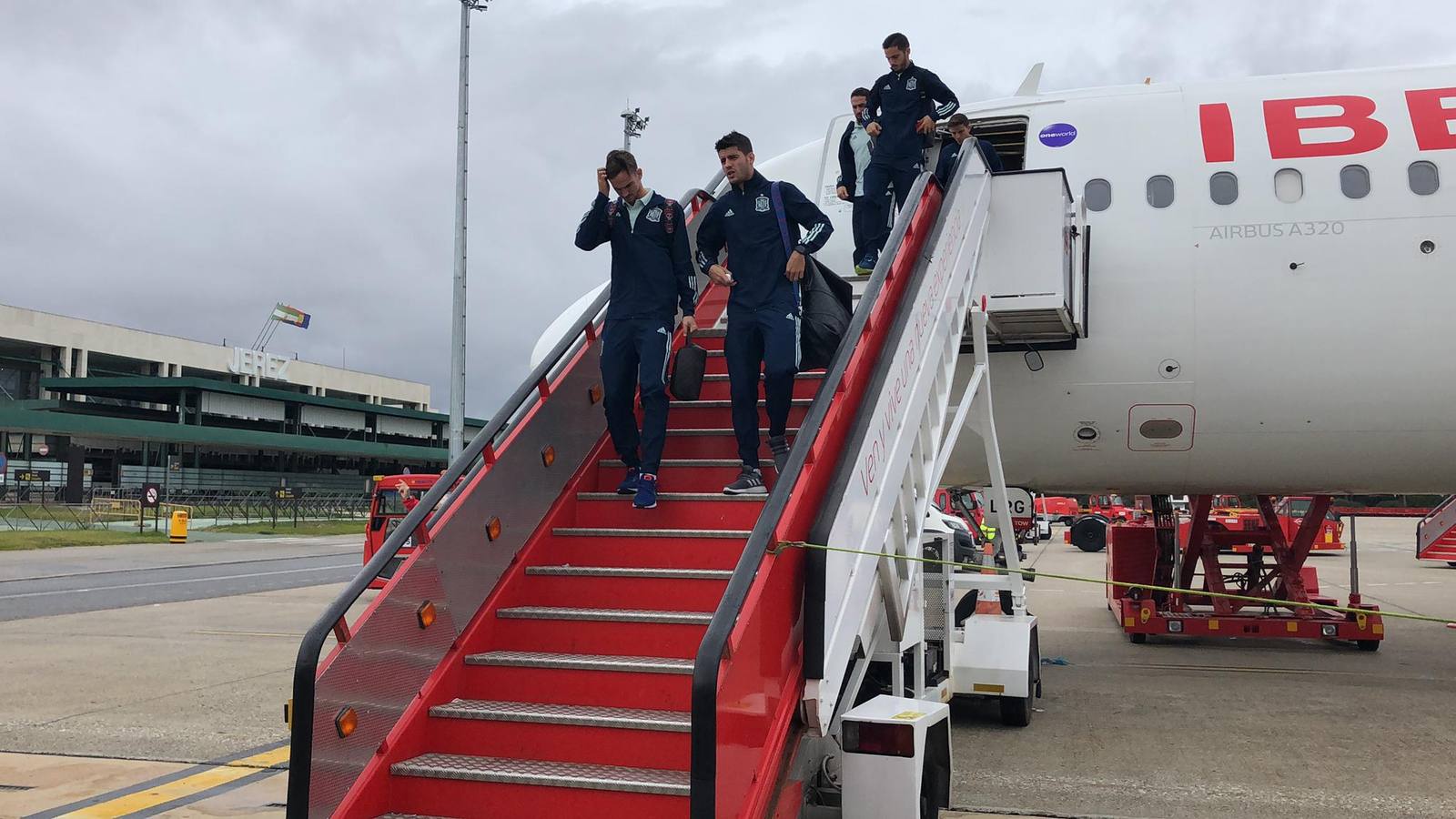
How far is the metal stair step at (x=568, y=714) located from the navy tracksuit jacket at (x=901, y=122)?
3798mm

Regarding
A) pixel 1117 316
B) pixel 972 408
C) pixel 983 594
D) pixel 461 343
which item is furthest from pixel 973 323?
pixel 461 343

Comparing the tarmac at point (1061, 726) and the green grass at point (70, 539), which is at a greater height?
the green grass at point (70, 539)

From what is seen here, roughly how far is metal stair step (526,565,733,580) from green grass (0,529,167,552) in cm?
2559

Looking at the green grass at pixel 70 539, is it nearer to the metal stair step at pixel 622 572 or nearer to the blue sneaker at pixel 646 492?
the metal stair step at pixel 622 572

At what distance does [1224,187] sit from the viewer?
24.7ft

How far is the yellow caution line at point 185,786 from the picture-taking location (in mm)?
5539

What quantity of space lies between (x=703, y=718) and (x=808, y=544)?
93 cm

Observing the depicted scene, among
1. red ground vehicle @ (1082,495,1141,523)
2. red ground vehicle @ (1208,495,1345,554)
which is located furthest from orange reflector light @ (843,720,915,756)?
red ground vehicle @ (1082,495,1141,523)

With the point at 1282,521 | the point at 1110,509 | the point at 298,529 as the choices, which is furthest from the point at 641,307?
the point at 1110,509

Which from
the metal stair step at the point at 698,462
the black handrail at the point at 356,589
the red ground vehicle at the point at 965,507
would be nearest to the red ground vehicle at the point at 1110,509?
the red ground vehicle at the point at 965,507

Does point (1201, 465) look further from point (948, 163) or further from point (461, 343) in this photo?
point (461, 343)

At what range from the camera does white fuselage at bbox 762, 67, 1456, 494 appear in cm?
732

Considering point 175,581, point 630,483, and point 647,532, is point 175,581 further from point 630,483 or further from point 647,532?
point 647,532

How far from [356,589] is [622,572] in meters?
1.18
